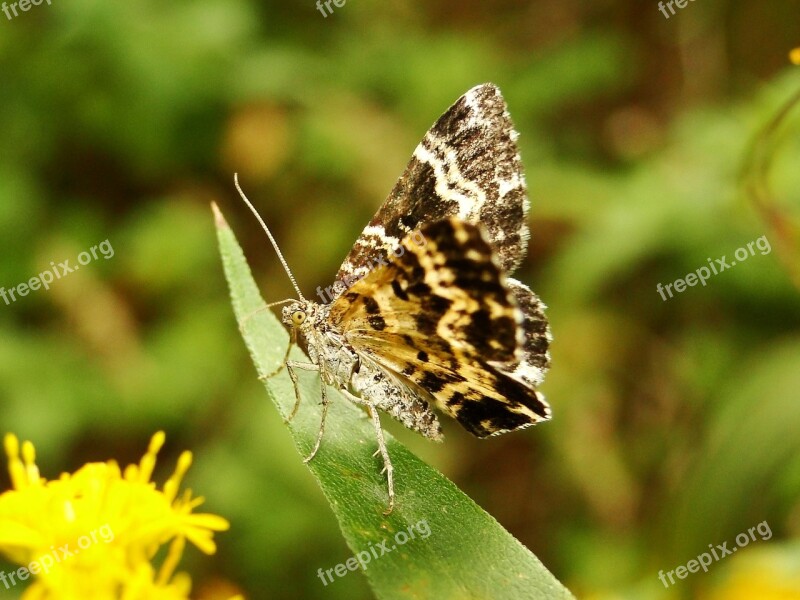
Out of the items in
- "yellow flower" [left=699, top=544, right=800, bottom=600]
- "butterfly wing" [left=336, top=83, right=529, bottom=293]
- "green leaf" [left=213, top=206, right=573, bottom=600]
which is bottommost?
"yellow flower" [left=699, top=544, right=800, bottom=600]

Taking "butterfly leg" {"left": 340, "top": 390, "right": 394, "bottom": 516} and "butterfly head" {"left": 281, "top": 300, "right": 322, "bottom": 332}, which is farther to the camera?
"butterfly head" {"left": 281, "top": 300, "right": 322, "bottom": 332}

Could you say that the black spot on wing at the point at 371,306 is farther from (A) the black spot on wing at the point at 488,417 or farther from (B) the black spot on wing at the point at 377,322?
(A) the black spot on wing at the point at 488,417

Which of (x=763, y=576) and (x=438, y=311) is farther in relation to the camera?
(x=763, y=576)

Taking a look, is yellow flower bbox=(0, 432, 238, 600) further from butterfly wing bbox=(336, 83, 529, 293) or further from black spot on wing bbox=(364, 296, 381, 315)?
butterfly wing bbox=(336, 83, 529, 293)

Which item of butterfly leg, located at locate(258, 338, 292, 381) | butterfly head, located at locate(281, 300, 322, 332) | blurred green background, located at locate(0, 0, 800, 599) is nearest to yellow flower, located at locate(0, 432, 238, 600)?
butterfly leg, located at locate(258, 338, 292, 381)

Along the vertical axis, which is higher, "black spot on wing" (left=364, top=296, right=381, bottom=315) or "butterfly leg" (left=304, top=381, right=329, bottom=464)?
"black spot on wing" (left=364, top=296, right=381, bottom=315)

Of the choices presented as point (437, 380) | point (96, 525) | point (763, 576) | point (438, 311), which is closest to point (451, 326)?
point (438, 311)

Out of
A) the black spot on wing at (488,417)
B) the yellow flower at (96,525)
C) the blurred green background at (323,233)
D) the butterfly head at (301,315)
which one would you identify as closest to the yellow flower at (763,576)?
the blurred green background at (323,233)

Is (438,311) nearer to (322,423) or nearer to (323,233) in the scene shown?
(322,423)
